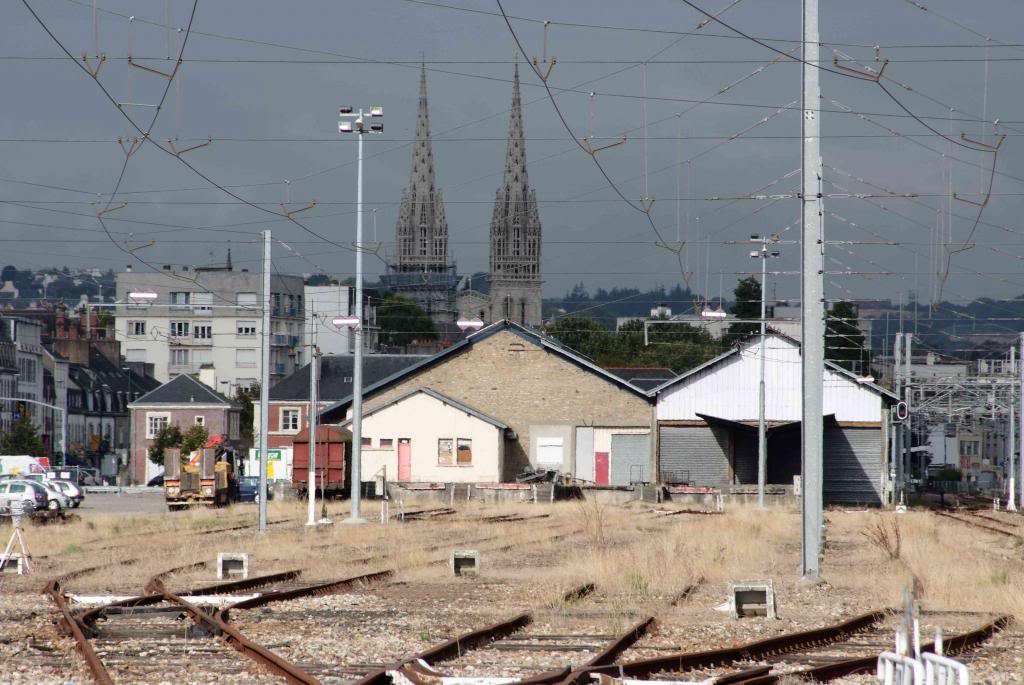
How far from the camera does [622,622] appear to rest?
687 inches

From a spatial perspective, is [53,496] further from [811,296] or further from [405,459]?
[811,296]

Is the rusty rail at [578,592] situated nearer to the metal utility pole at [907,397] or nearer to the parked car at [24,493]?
the parked car at [24,493]

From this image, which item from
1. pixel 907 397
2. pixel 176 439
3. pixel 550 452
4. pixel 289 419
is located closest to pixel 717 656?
pixel 550 452

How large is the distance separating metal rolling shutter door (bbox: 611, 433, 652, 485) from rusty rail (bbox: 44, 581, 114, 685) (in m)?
52.8

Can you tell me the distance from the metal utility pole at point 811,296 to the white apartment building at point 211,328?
128 meters

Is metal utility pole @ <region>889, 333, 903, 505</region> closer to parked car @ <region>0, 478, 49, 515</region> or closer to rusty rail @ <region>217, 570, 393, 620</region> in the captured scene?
parked car @ <region>0, 478, 49, 515</region>

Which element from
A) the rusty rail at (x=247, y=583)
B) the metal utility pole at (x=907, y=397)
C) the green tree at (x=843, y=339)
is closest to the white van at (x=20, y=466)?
the metal utility pole at (x=907, y=397)

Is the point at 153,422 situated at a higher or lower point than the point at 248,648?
higher

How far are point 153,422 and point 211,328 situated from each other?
149ft

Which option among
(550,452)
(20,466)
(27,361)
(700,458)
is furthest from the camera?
(27,361)

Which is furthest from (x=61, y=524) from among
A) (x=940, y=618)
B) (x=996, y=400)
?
(x=996, y=400)

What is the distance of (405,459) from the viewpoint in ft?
230

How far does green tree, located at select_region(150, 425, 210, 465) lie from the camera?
3954 inches

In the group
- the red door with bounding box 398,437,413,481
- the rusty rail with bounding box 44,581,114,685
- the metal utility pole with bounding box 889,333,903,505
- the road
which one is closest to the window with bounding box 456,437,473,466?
the red door with bounding box 398,437,413,481
